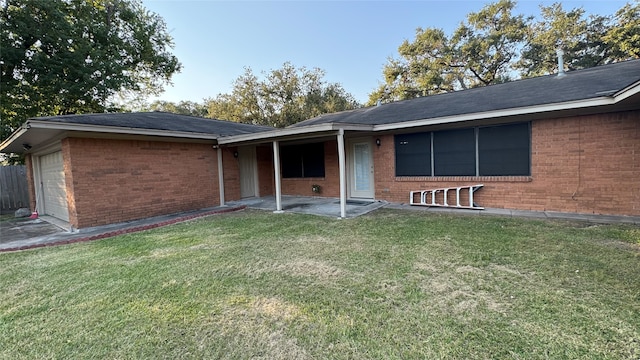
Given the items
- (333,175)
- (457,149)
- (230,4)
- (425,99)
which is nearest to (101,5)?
(230,4)

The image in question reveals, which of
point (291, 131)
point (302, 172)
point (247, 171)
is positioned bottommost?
point (302, 172)

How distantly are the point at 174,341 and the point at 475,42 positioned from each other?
25.5 metres

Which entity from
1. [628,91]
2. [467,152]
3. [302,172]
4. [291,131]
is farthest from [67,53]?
[628,91]

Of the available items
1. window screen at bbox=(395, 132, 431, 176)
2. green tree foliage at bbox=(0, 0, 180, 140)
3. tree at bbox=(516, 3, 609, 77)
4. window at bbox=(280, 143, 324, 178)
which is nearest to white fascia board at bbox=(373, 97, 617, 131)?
window screen at bbox=(395, 132, 431, 176)

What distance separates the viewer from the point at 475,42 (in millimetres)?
21188

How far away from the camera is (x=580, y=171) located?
618 centimetres

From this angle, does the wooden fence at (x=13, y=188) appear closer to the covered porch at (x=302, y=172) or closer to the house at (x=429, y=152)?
the house at (x=429, y=152)

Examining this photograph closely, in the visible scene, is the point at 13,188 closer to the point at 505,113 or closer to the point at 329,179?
the point at 329,179

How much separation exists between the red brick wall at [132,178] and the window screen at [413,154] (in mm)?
6082

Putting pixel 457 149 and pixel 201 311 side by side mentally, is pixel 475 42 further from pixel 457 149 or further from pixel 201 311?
pixel 201 311

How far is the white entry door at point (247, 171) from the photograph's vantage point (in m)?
10.9

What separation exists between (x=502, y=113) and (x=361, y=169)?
171 inches

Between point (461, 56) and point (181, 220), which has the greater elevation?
point (461, 56)

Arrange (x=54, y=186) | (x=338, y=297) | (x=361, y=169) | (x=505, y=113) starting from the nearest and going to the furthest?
1. (x=338, y=297)
2. (x=505, y=113)
3. (x=54, y=186)
4. (x=361, y=169)
